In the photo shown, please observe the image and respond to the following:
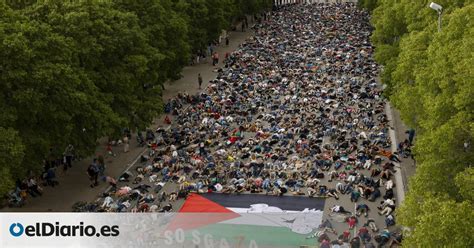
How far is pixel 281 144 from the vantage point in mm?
40438

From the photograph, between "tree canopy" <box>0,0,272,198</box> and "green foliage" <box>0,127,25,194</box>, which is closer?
"green foliage" <box>0,127,25,194</box>

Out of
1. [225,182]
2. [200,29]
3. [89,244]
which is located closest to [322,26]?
[200,29]

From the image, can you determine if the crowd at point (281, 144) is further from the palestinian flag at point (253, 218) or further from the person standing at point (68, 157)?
the person standing at point (68, 157)

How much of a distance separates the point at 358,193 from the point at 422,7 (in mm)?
14453

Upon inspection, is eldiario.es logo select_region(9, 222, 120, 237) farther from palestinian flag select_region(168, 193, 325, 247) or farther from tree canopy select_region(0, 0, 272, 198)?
palestinian flag select_region(168, 193, 325, 247)

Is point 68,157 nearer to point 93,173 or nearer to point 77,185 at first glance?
point 77,185

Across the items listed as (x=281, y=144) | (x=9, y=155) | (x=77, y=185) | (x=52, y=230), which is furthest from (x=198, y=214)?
(x=52, y=230)

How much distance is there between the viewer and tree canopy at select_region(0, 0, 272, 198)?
28.9 m

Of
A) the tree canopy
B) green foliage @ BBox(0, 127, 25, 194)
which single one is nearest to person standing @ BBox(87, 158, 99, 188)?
the tree canopy

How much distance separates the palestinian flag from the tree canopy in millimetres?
6751

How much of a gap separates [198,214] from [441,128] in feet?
44.8

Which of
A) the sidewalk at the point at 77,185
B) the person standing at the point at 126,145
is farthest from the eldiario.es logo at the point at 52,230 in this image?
the person standing at the point at 126,145

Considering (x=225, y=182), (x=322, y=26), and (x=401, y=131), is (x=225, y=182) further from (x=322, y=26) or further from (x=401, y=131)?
(x=322, y=26)

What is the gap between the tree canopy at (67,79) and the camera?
94.7ft
